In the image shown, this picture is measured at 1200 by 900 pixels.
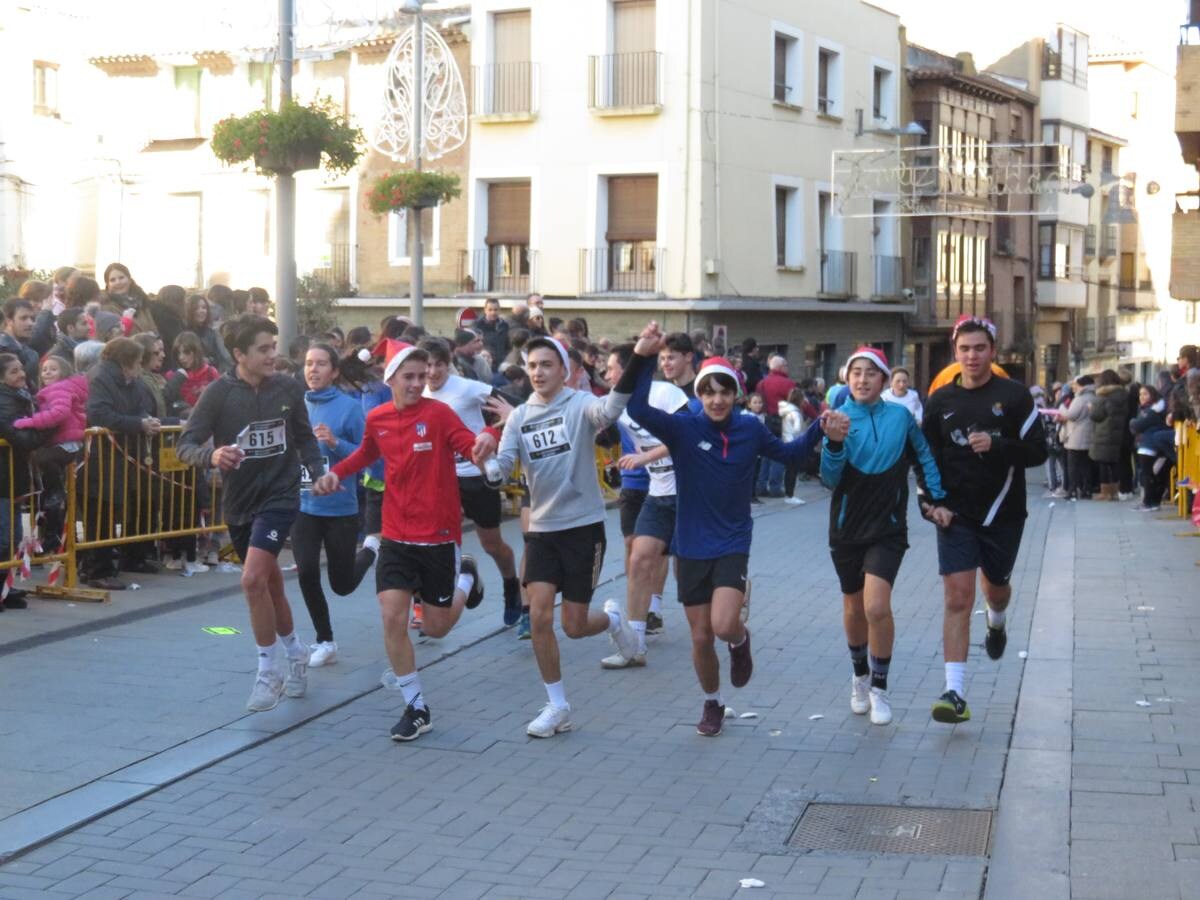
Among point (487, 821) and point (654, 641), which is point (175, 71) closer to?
point (654, 641)

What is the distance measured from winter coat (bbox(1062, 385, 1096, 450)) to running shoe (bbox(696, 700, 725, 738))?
1751 cm

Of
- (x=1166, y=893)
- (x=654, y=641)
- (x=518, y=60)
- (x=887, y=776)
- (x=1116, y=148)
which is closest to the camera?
(x=1166, y=893)

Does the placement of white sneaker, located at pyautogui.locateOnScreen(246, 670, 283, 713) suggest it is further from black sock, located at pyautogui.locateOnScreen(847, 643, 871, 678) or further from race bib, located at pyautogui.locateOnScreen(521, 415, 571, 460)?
black sock, located at pyautogui.locateOnScreen(847, 643, 871, 678)

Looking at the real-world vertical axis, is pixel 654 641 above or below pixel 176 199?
below

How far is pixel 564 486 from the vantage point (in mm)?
7945

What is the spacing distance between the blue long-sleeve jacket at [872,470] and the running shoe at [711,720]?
39.9 inches

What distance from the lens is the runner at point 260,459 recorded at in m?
8.16

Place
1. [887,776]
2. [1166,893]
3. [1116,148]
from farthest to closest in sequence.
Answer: [1116,148], [887,776], [1166,893]

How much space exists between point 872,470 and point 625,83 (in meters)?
25.2

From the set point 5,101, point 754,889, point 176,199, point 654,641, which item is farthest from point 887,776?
point 5,101

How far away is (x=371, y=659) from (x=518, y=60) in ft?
83.5

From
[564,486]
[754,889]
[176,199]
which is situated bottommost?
[754,889]

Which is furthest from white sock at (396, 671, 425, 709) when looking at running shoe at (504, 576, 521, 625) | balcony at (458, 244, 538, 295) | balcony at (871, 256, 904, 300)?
balcony at (871, 256, 904, 300)

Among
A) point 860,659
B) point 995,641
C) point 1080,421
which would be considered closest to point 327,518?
point 860,659
